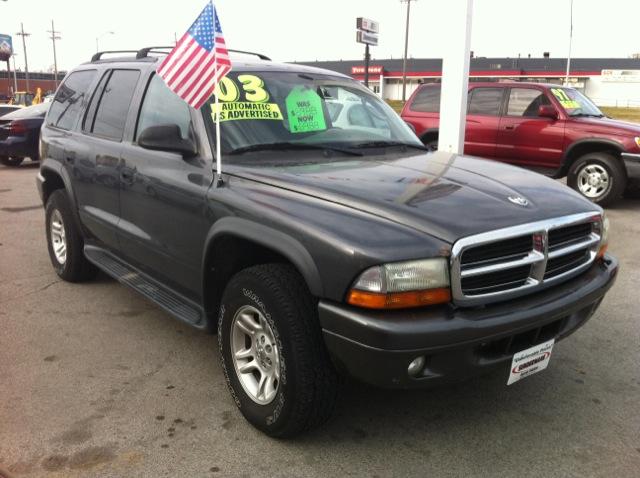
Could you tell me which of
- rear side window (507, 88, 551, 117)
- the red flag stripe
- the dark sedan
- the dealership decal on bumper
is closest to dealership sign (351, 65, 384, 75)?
the dark sedan

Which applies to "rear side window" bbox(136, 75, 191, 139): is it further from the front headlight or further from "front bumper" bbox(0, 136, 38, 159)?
"front bumper" bbox(0, 136, 38, 159)

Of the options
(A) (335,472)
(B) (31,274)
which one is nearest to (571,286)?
(A) (335,472)

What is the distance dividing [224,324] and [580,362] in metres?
2.21

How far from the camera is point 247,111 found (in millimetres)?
3445

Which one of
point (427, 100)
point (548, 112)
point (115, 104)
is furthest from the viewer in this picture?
point (427, 100)

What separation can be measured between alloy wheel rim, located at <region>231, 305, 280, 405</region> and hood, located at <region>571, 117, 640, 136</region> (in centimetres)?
734

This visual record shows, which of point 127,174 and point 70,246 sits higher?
point 127,174

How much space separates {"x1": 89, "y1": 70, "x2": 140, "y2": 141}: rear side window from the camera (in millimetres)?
4137

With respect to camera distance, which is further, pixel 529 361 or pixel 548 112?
pixel 548 112

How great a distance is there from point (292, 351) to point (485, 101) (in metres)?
8.38

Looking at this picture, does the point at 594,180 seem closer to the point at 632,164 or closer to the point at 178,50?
the point at 632,164

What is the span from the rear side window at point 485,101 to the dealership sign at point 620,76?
59.9 metres

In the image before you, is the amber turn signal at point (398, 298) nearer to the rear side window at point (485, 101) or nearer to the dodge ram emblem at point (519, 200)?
the dodge ram emblem at point (519, 200)

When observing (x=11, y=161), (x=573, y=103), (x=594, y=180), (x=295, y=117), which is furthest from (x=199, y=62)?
(x=11, y=161)
